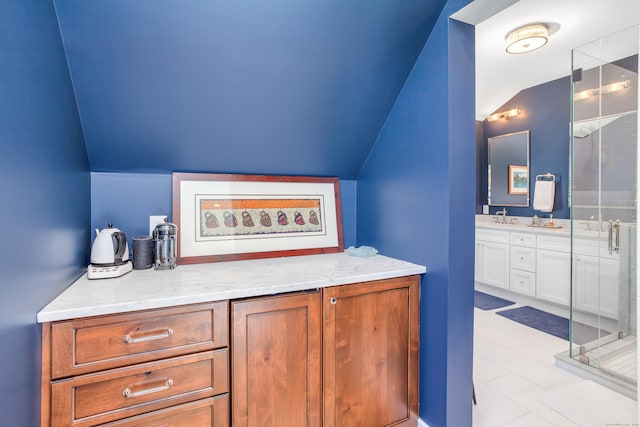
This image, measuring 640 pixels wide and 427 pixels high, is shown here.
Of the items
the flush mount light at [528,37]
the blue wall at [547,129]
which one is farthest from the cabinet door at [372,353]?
the blue wall at [547,129]

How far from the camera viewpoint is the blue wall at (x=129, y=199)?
161 centimetres

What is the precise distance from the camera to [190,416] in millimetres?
1146

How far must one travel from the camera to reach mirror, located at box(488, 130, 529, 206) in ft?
A: 13.1

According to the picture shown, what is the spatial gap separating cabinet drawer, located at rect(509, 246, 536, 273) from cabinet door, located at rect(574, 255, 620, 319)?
0.76m

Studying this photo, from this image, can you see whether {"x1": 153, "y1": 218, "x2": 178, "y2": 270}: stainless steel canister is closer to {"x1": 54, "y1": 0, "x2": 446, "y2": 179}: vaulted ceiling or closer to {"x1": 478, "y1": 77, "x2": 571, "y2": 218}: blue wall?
{"x1": 54, "y1": 0, "x2": 446, "y2": 179}: vaulted ceiling

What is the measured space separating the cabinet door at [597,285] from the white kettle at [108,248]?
3.19 metres

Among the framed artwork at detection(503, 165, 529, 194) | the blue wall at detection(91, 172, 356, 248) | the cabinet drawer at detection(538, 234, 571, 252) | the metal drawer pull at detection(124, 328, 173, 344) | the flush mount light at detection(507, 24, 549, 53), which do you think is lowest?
the metal drawer pull at detection(124, 328, 173, 344)

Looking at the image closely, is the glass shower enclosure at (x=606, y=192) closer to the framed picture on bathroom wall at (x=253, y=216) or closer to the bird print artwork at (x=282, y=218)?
the framed picture on bathroom wall at (x=253, y=216)

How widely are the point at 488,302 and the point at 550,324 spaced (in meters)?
0.70

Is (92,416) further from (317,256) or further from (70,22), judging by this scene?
(70,22)

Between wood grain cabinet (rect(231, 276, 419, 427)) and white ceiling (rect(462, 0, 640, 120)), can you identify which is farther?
white ceiling (rect(462, 0, 640, 120))

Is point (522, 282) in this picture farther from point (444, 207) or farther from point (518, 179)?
point (444, 207)

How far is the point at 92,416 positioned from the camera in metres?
1.02

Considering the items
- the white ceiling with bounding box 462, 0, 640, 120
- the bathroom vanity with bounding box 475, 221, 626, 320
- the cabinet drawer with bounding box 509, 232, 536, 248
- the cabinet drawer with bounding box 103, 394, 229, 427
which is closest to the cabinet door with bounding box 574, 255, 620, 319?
the bathroom vanity with bounding box 475, 221, 626, 320
